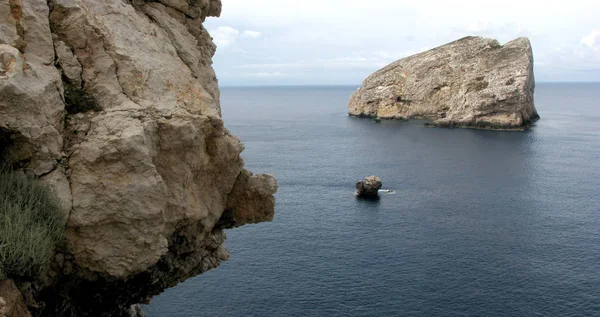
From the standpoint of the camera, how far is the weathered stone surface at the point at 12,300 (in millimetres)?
12813

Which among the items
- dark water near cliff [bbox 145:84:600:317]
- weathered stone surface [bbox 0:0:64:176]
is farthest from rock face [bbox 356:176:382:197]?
weathered stone surface [bbox 0:0:64:176]

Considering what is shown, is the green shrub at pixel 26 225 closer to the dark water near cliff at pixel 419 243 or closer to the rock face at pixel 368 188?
the dark water near cliff at pixel 419 243

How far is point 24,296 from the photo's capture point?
14.2 metres

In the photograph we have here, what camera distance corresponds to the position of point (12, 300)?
13.1 metres

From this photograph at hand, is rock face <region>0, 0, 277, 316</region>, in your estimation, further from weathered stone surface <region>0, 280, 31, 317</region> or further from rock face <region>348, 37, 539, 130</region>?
rock face <region>348, 37, 539, 130</region>

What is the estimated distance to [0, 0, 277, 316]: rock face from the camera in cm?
1465

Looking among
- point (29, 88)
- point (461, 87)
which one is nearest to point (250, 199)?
point (29, 88)

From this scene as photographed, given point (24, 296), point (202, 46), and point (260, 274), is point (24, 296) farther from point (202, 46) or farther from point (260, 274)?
point (260, 274)

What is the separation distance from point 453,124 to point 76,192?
135912 millimetres

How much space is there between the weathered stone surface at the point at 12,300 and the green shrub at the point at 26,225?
0.31 meters

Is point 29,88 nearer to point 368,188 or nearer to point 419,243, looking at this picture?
point 419,243

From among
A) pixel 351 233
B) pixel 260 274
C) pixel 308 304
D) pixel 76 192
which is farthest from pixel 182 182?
pixel 351 233

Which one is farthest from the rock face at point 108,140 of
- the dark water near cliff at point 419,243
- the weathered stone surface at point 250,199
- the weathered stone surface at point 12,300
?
the dark water near cliff at point 419,243

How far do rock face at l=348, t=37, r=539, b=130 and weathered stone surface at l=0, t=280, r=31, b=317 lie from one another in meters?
132
